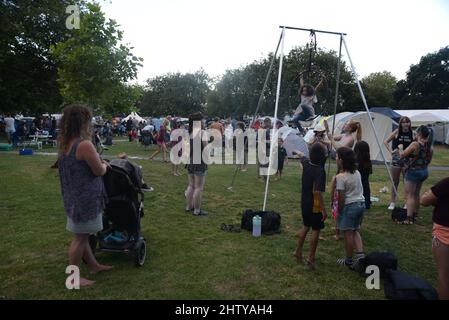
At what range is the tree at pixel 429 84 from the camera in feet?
142

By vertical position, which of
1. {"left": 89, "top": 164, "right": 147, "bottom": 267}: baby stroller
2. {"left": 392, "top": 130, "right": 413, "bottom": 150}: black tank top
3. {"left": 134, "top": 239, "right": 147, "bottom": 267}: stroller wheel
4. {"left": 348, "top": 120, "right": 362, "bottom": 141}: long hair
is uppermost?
{"left": 348, "top": 120, "right": 362, "bottom": 141}: long hair

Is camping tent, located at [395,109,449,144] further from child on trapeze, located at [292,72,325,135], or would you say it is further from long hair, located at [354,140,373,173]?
long hair, located at [354,140,373,173]

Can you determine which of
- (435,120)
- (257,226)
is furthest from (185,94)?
(257,226)

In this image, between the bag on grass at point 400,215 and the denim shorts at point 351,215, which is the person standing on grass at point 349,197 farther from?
the bag on grass at point 400,215

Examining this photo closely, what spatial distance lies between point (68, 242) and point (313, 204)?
144 inches

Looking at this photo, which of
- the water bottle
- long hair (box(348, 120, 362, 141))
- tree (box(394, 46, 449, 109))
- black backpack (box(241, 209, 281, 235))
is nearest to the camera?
the water bottle

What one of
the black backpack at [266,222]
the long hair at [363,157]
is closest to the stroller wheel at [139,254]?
the black backpack at [266,222]

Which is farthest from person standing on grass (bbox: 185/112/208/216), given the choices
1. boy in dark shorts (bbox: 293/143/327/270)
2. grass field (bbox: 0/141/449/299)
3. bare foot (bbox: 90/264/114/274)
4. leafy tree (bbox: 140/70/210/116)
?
leafy tree (bbox: 140/70/210/116)

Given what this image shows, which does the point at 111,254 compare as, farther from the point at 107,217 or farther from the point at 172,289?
the point at 172,289

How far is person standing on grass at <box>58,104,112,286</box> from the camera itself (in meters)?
3.57

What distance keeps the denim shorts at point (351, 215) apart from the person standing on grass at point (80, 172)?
3.01 m

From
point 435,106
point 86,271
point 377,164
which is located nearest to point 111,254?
point 86,271

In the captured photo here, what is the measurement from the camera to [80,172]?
3619mm

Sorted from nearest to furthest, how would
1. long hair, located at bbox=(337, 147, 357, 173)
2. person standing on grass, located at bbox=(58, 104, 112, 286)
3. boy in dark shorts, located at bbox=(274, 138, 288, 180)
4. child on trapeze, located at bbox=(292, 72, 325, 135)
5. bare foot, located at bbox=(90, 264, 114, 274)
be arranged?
person standing on grass, located at bbox=(58, 104, 112, 286), bare foot, located at bbox=(90, 264, 114, 274), long hair, located at bbox=(337, 147, 357, 173), child on trapeze, located at bbox=(292, 72, 325, 135), boy in dark shorts, located at bbox=(274, 138, 288, 180)
